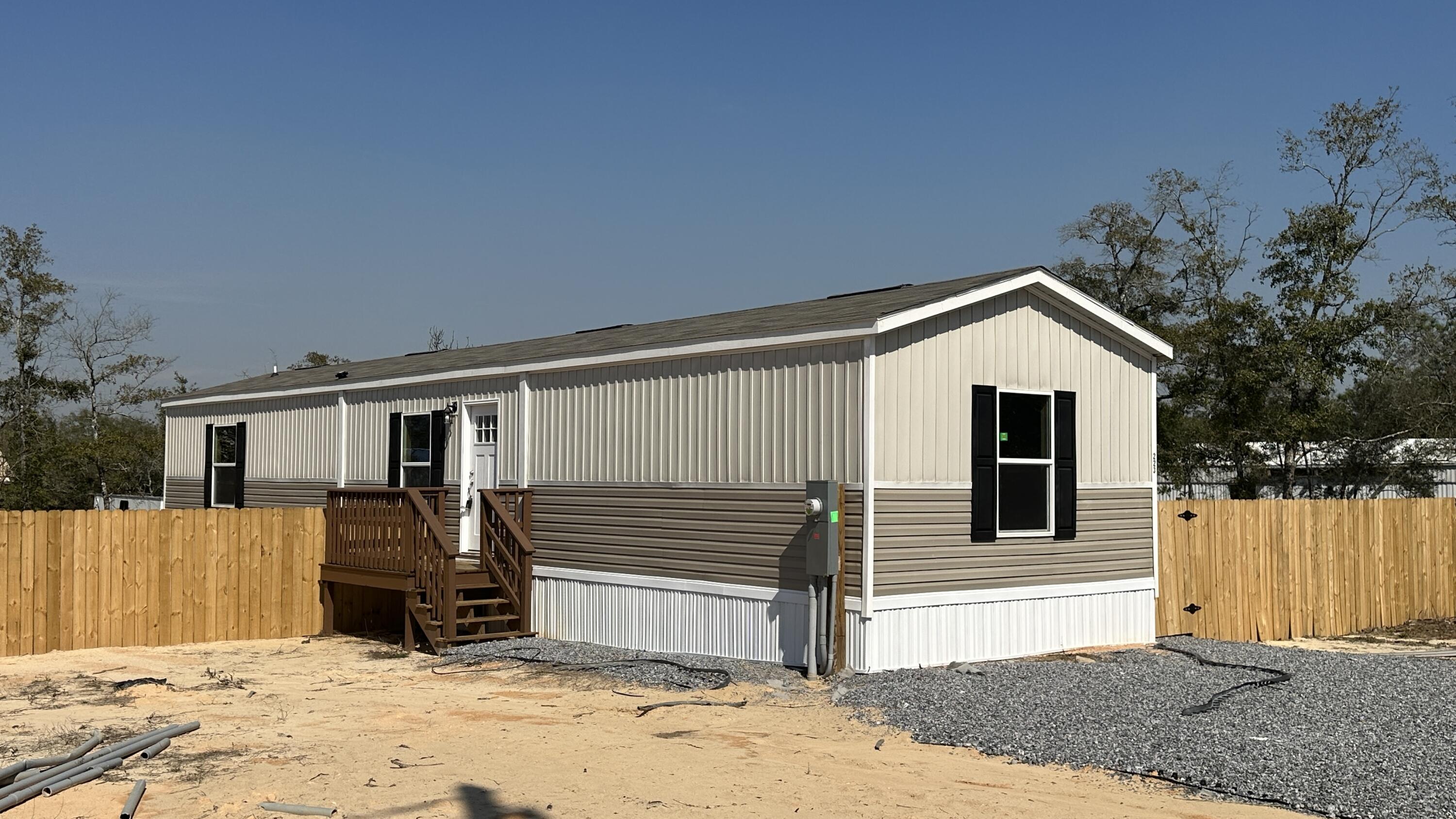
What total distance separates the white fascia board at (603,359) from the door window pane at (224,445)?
36.3 inches

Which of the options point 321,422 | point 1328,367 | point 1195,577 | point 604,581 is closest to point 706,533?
point 604,581

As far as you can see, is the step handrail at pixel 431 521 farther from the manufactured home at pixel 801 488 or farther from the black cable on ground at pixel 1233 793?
the black cable on ground at pixel 1233 793

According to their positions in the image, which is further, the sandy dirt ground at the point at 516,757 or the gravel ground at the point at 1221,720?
the gravel ground at the point at 1221,720

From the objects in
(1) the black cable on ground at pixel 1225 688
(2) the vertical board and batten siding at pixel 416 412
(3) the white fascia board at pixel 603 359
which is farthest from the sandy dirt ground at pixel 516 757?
(2) the vertical board and batten siding at pixel 416 412

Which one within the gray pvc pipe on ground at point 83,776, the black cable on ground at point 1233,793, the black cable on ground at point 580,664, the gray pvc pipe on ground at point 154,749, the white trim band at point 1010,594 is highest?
the white trim band at point 1010,594

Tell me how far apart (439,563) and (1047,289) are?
6982mm

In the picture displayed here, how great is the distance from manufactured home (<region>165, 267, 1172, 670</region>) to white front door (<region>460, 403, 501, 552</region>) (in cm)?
4

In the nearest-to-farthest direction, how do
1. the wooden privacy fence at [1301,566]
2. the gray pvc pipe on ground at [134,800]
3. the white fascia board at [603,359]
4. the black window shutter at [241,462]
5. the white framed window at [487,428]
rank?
the gray pvc pipe on ground at [134,800], the white fascia board at [603,359], the wooden privacy fence at [1301,566], the white framed window at [487,428], the black window shutter at [241,462]

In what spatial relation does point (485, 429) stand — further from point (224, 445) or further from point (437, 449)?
point (224, 445)

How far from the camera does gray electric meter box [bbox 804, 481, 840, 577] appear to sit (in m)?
10.7

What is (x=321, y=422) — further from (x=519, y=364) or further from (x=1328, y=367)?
(x=1328, y=367)

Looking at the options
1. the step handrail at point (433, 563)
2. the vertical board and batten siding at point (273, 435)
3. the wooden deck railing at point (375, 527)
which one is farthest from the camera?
the vertical board and batten siding at point (273, 435)

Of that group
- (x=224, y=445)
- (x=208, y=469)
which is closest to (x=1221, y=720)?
(x=224, y=445)

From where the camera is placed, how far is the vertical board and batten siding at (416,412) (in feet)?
49.8
